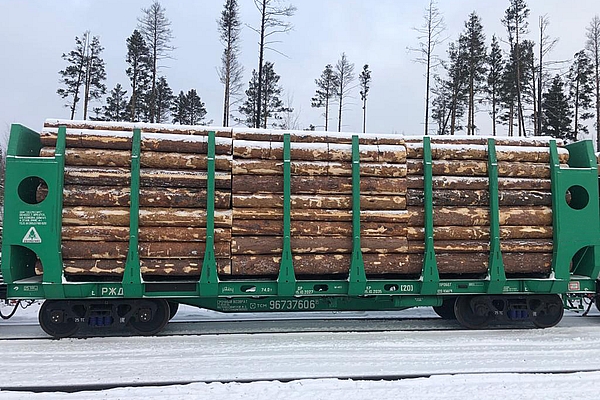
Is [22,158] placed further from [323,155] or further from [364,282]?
[364,282]

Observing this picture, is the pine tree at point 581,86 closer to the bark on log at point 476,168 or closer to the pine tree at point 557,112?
the pine tree at point 557,112

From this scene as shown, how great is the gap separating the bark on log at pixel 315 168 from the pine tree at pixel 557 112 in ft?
86.1

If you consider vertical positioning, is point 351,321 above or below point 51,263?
below

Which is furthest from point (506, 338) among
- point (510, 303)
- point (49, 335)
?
point (49, 335)

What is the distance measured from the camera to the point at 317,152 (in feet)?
26.7

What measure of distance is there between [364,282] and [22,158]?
5.98m

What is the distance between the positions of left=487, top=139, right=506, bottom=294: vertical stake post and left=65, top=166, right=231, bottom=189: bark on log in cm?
476

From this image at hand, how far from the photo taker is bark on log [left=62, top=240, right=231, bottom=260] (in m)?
7.58

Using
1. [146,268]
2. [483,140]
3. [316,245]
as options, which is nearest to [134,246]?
[146,268]

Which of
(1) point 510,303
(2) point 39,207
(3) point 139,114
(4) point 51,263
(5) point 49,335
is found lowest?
(5) point 49,335

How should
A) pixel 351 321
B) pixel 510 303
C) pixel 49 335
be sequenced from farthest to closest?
pixel 351 321 → pixel 510 303 → pixel 49 335

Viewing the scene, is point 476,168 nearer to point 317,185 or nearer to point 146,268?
point 317,185

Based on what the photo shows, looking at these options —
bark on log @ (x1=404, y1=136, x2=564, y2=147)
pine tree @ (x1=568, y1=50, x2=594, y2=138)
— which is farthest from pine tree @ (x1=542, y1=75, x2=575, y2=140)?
bark on log @ (x1=404, y1=136, x2=564, y2=147)

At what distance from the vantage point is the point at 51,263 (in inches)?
291
